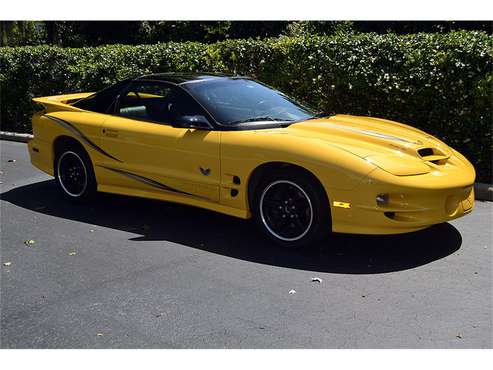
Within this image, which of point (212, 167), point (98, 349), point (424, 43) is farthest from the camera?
point (424, 43)

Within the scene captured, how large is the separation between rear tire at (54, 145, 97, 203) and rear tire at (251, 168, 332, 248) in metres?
2.24

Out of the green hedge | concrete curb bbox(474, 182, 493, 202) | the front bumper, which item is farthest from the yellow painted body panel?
the green hedge

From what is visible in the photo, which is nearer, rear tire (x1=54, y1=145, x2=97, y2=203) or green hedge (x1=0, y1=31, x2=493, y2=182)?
rear tire (x1=54, y1=145, x2=97, y2=203)

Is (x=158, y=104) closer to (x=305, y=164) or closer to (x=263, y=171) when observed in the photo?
(x=263, y=171)

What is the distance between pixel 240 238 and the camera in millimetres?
5879

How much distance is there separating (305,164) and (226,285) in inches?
48.1

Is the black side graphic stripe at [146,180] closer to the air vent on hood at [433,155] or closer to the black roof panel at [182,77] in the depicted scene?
the black roof panel at [182,77]

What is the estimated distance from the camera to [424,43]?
8062 millimetres

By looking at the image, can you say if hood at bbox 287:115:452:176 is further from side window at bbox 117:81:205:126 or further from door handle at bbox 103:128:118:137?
door handle at bbox 103:128:118:137

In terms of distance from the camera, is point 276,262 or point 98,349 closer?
point 98,349

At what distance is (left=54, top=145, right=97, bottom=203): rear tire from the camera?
274 inches

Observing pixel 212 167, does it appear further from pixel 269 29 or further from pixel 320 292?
pixel 269 29

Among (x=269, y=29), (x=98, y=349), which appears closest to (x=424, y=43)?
(x=98, y=349)

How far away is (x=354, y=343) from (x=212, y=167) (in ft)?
8.29
